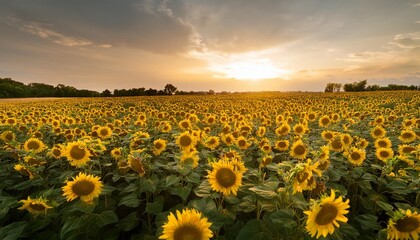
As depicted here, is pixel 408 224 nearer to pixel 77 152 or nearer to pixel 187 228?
pixel 187 228

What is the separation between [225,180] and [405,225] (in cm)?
176

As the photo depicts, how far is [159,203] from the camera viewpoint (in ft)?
11.1

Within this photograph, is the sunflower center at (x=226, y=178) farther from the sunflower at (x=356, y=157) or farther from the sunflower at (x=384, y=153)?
the sunflower at (x=384, y=153)

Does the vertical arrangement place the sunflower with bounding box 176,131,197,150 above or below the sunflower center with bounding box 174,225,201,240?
above

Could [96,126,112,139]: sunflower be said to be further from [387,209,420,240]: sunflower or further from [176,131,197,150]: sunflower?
[387,209,420,240]: sunflower

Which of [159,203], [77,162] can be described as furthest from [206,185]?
[77,162]

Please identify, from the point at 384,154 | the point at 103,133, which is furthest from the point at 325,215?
the point at 103,133

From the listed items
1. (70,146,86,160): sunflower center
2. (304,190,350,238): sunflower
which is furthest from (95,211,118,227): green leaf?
(304,190,350,238): sunflower

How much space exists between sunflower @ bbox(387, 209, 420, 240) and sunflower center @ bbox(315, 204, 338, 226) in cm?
78

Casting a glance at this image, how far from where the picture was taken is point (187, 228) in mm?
2184

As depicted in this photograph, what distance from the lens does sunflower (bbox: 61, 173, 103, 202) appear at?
3184 millimetres

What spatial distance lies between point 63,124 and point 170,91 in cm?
5849

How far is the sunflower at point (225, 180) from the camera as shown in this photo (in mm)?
3008

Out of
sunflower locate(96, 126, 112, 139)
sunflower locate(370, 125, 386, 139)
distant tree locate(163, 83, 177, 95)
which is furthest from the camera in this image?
distant tree locate(163, 83, 177, 95)
